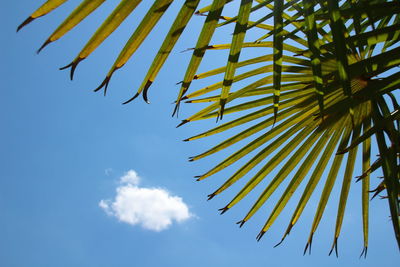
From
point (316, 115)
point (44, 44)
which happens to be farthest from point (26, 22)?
point (316, 115)

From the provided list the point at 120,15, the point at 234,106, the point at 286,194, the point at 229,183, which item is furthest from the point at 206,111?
the point at 120,15

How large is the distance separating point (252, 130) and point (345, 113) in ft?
1.25

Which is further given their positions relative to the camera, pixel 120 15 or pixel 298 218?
pixel 298 218

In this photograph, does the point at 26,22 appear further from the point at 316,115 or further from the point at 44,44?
the point at 316,115

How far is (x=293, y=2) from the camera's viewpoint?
952 mm

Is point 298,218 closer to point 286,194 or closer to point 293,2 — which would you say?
point 286,194

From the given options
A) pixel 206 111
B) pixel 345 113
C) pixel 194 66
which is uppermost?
pixel 206 111

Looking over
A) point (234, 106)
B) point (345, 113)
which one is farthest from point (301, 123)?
point (234, 106)

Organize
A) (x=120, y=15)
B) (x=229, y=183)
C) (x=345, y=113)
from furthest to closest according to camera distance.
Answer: (x=229, y=183), (x=345, y=113), (x=120, y=15)

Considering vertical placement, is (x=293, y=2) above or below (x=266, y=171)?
above

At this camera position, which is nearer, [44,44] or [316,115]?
[44,44]

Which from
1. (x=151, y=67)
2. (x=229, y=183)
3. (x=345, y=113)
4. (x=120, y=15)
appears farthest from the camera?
(x=229, y=183)

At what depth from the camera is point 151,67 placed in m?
0.87

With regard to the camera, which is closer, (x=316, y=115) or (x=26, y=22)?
(x=26, y=22)
